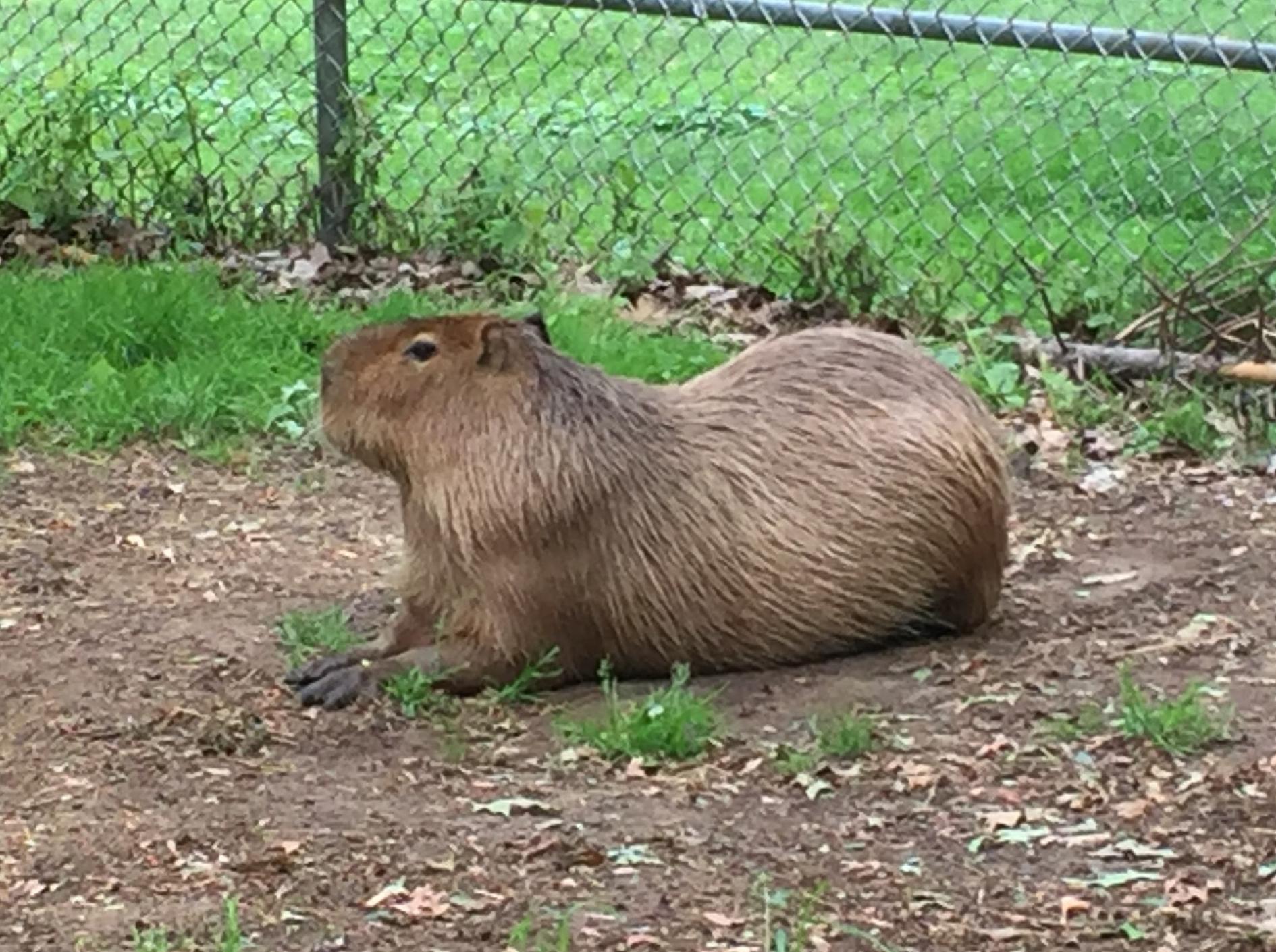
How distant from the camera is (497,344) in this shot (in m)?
3.88

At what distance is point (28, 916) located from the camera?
2887mm

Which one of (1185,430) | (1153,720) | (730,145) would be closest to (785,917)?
(1153,720)

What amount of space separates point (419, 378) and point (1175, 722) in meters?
1.40

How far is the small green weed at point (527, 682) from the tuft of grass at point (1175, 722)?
95 cm

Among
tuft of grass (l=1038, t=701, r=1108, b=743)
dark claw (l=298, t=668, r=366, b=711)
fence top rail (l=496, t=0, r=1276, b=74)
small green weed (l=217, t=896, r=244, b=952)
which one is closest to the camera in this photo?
small green weed (l=217, t=896, r=244, b=952)

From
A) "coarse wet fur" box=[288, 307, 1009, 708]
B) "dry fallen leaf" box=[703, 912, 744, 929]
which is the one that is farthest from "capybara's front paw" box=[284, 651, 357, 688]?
"dry fallen leaf" box=[703, 912, 744, 929]

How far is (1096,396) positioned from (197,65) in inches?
143

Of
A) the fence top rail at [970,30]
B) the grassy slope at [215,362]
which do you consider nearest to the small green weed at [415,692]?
the grassy slope at [215,362]

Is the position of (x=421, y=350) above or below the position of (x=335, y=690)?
above

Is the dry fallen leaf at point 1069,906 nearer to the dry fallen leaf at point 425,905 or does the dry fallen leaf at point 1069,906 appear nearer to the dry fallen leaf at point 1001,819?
the dry fallen leaf at point 1001,819

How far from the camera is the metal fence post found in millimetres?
6527

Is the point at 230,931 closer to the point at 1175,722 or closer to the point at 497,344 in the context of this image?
the point at 497,344

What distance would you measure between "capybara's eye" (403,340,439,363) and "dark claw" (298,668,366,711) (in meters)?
0.56

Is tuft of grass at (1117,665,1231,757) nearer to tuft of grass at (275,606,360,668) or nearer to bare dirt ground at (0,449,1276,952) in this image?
bare dirt ground at (0,449,1276,952)
